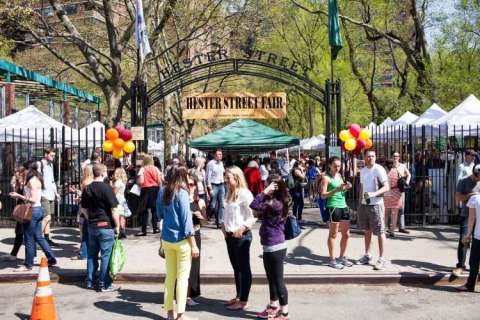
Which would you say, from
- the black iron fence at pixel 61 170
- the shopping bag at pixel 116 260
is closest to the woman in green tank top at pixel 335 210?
the shopping bag at pixel 116 260

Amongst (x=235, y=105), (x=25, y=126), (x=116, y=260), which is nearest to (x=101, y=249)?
(x=116, y=260)

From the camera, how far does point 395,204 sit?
1098 centimetres

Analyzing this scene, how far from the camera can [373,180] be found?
8.44 metres

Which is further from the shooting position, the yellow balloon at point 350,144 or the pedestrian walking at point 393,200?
the pedestrian walking at point 393,200

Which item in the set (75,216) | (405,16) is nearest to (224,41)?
(405,16)

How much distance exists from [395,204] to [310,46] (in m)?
25.0

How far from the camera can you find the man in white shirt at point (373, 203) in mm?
8297

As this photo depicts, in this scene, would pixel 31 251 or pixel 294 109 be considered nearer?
pixel 31 251

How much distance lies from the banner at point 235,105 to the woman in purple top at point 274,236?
8173 mm

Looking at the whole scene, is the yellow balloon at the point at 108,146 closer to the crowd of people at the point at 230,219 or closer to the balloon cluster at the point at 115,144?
the balloon cluster at the point at 115,144

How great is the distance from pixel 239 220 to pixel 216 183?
6491 millimetres

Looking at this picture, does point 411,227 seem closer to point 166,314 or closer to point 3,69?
point 166,314

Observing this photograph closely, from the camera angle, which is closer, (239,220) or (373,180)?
(239,220)

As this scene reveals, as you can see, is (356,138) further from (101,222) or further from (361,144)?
(101,222)
